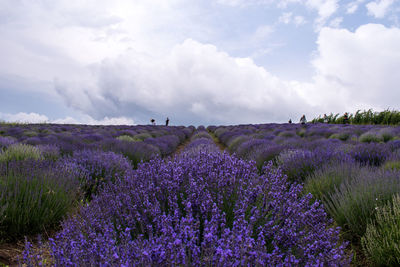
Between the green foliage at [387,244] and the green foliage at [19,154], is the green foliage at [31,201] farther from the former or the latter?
the green foliage at [387,244]

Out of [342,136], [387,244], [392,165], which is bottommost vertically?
[387,244]

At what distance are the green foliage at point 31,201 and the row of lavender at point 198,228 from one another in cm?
90

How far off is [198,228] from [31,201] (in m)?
2.01

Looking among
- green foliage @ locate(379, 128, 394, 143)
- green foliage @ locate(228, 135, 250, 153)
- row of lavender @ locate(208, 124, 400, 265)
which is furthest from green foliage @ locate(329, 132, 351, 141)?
row of lavender @ locate(208, 124, 400, 265)

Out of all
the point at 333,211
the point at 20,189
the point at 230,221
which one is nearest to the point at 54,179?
the point at 20,189

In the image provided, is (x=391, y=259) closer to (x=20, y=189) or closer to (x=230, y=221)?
(x=230, y=221)

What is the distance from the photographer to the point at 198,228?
2.09 m

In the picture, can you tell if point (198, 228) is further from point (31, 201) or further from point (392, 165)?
point (392, 165)

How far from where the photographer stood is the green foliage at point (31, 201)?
304 cm

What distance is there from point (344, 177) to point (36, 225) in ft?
12.2

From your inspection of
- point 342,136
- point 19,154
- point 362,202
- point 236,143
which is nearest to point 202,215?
point 362,202

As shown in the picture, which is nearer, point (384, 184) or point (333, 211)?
point (384, 184)

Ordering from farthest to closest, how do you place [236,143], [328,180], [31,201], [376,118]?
[376,118] → [236,143] → [328,180] → [31,201]

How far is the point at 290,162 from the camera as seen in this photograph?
4.74m
